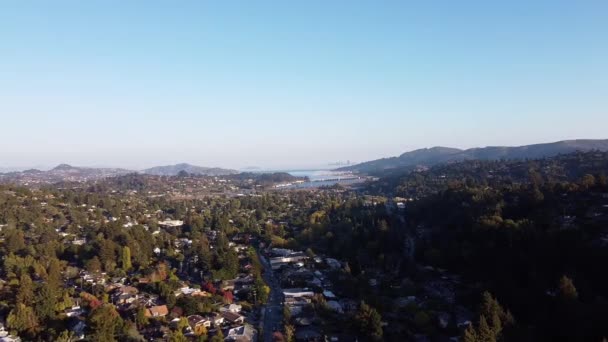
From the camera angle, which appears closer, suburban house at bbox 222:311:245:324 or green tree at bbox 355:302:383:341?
green tree at bbox 355:302:383:341

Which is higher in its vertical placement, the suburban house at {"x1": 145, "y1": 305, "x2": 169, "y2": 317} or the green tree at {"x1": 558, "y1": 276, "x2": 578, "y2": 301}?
the green tree at {"x1": 558, "y1": 276, "x2": 578, "y2": 301}

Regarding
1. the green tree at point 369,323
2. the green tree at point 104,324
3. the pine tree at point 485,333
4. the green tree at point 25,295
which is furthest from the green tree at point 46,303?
the pine tree at point 485,333

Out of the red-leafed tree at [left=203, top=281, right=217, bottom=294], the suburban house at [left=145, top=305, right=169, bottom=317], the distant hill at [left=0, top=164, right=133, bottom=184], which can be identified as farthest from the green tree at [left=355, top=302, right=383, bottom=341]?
the distant hill at [left=0, top=164, right=133, bottom=184]

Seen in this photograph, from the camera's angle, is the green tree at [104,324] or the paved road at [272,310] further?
the paved road at [272,310]

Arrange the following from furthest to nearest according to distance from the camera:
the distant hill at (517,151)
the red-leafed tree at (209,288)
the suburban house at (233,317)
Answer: the distant hill at (517,151), the red-leafed tree at (209,288), the suburban house at (233,317)

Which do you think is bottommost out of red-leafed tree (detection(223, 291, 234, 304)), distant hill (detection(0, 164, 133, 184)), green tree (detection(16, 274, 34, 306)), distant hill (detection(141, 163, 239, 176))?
red-leafed tree (detection(223, 291, 234, 304))

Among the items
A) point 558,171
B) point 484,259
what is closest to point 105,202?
point 484,259

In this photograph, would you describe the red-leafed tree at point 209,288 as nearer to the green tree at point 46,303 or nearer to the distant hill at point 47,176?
the green tree at point 46,303

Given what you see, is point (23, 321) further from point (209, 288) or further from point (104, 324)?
point (209, 288)

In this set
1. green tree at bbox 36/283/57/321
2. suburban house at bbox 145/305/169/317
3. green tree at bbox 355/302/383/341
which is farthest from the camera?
suburban house at bbox 145/305/169/317

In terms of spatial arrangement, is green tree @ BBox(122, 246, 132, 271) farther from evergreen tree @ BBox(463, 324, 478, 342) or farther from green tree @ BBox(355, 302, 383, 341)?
evergreen tree @ BBox(463, 324, 478, 342)
